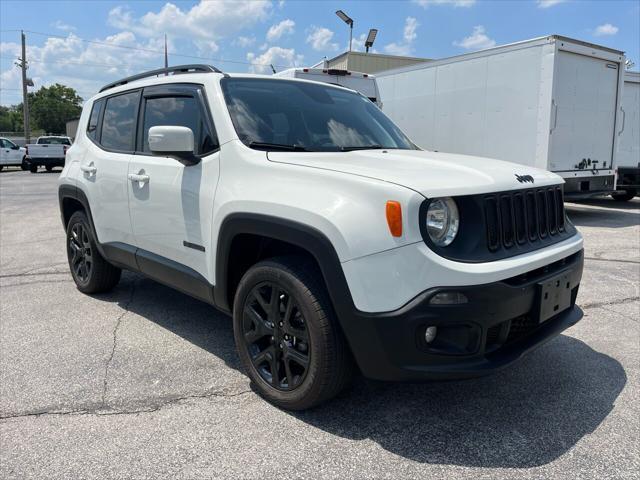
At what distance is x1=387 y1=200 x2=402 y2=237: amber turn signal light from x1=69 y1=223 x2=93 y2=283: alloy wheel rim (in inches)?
140

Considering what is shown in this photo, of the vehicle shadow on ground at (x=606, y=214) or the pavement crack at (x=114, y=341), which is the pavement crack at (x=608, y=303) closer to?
the pavement crack at (x=114, y=341)

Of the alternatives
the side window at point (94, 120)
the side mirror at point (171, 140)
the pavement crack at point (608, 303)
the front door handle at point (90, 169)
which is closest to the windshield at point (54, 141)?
the side window at point (94, 120)

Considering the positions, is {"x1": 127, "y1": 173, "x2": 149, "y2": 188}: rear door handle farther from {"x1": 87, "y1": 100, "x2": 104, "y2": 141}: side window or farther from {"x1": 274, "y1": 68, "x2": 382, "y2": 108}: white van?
{"x1": 274, "y1": 68, "x2": 382, "y2": 108}: white van

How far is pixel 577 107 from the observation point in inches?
400

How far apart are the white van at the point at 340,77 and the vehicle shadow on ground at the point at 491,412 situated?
24.1 feet

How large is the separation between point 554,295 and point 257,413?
1.74 meters

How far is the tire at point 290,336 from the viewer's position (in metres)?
2.68

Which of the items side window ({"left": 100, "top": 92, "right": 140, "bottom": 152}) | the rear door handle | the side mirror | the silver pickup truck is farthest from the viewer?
the silver pickup truck

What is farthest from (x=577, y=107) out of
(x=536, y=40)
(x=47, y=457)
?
(x=47, y=457)

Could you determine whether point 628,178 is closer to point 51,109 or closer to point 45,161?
point 45,161

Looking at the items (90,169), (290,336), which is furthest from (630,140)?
(290,336)

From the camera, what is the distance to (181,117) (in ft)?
12.4

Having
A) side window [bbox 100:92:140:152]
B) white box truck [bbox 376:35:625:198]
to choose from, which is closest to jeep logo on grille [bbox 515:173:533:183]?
side window [bbox 100:92:140:152]

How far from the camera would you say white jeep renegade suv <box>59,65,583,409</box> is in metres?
2.44
